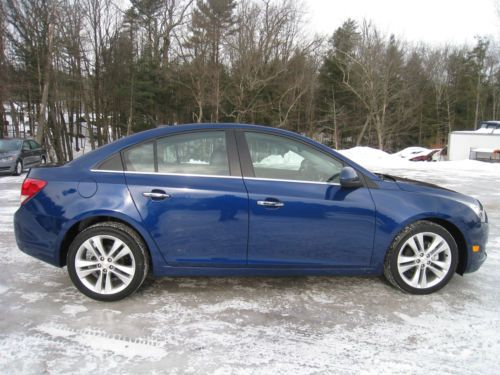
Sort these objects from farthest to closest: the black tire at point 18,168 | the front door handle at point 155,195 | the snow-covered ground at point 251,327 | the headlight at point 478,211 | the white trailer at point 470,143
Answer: the white trailer at point 470,143
the black tire at point 18,168
the headlight at point 478,211
the front door handle at point 155,195
the snow-covered ground at point 251,327

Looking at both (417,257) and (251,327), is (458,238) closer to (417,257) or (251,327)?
(417,257)

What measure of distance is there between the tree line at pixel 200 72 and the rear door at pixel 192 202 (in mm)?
20747

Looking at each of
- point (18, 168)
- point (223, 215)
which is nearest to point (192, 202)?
point (223, 215)

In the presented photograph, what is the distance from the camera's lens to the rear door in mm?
3125

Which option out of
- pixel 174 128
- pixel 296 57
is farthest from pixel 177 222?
pixel 296 57

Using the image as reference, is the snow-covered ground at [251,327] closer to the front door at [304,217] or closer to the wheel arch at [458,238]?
the wheel arch at [458,238]

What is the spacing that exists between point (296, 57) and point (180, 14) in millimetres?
11056

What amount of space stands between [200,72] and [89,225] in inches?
968

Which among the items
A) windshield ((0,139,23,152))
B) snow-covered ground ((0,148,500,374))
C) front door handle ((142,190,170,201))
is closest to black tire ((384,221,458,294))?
snow-covered ground ((0,148,500,374))

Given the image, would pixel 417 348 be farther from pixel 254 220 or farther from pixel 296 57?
pixel 296 57

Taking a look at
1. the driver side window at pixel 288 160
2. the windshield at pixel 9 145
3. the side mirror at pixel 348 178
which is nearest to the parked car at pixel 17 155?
the windshield at pixel 9 145

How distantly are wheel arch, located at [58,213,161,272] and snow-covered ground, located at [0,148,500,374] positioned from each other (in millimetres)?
401

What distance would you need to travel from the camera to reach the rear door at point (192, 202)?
3.12 m

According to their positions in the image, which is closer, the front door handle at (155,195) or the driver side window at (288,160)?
the front door handle at (155,195)
